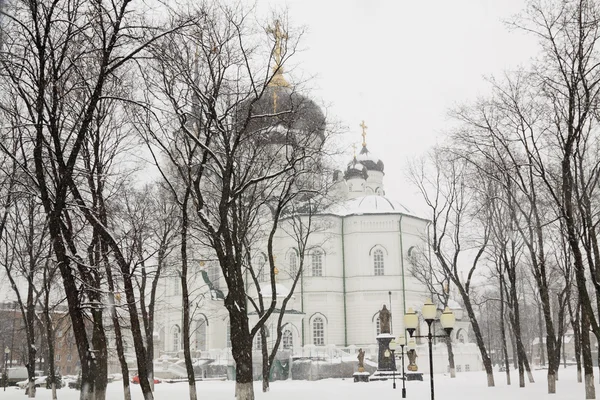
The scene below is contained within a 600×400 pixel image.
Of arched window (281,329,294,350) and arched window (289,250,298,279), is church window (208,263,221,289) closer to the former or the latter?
arched window (289,250,298,279)

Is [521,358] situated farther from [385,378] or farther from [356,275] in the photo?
[356,275]

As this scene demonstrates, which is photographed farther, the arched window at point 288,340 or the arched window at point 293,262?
the arched window at point 293,262

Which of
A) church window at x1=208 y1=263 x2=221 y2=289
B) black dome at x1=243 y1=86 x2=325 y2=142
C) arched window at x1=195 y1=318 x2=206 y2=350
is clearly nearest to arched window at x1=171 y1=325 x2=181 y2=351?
arched window at x1=195 y1=318 x2=206 y2=350

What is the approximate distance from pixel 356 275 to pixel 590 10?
2878 centimetres

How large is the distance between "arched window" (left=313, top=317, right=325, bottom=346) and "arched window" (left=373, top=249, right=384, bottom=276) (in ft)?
15.8

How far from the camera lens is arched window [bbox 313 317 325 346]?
40.9 m

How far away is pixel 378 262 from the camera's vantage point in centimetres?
4222

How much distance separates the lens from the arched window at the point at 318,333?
40.9 m

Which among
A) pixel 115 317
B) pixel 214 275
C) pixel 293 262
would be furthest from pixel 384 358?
pixel 115 317

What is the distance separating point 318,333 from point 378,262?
237 inches

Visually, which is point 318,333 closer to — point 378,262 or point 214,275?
point 378,262

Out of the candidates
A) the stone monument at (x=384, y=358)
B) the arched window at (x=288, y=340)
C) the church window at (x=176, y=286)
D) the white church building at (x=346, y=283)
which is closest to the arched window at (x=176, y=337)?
the white church building at (x=346, y=283)

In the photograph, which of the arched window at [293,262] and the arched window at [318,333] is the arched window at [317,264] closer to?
the arched window at [293,262]

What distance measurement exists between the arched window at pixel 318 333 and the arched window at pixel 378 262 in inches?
189
